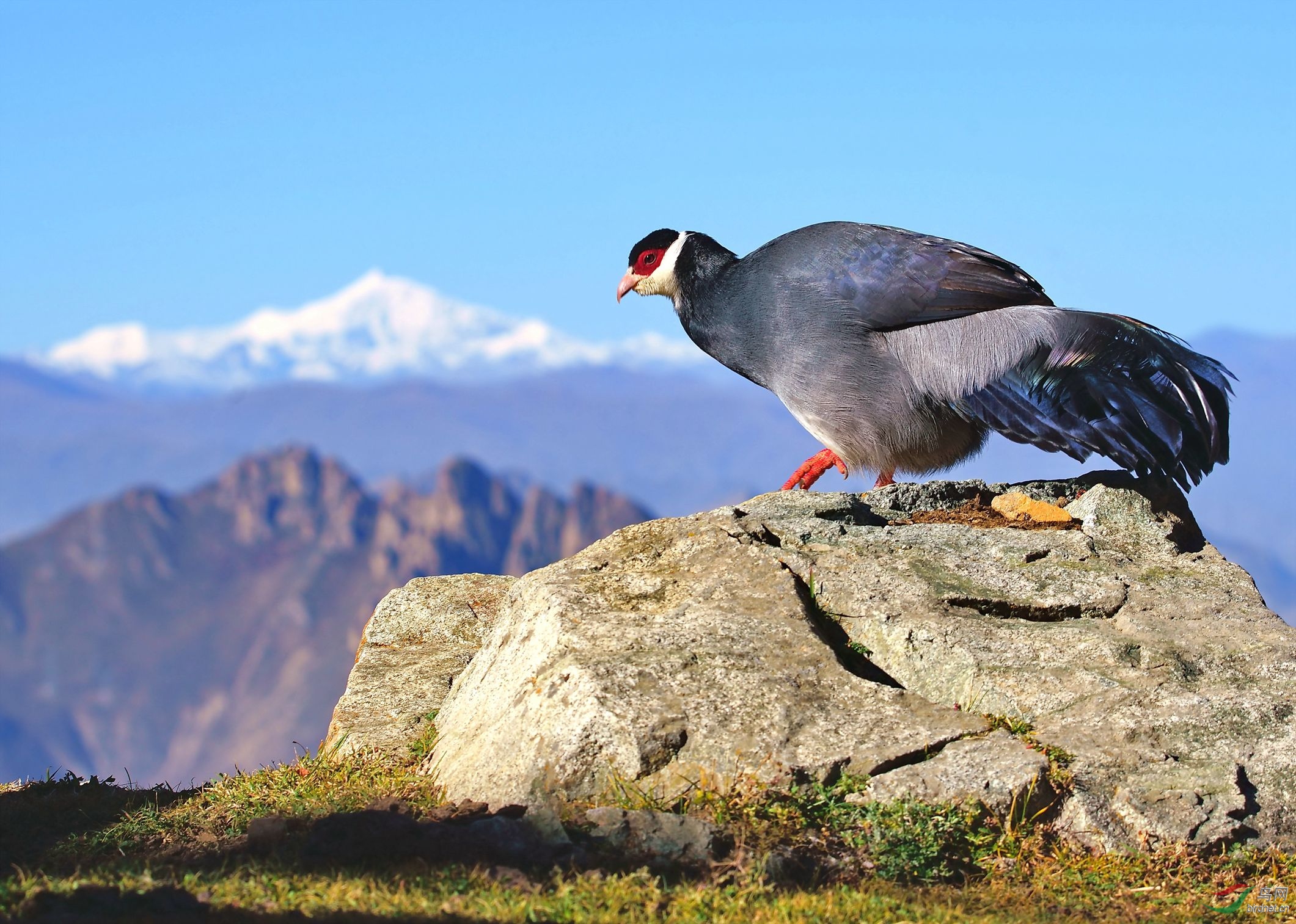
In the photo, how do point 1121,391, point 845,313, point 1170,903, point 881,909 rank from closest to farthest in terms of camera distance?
point 881,909 → point 1170,903 → point 1121,391 → point 845,313

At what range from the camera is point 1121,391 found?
10039 mm

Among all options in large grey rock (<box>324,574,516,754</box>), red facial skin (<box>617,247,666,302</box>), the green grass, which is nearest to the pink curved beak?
red facial skin (<box>617,247,666,302</box>)

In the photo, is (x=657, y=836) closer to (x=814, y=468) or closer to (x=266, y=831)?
(x=266, y=831)

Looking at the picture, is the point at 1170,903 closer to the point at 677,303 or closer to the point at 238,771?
the point at 238,771

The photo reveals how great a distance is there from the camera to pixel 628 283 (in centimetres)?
1308

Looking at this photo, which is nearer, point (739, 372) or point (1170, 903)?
point (1170, 903)

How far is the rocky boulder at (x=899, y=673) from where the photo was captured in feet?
24.3

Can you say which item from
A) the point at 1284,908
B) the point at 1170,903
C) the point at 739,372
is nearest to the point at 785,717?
the point at 1170,903

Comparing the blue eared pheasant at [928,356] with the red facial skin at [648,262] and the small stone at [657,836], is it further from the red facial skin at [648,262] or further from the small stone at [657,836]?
the small stone at [657,836]

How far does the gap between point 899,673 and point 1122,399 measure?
3053 mm

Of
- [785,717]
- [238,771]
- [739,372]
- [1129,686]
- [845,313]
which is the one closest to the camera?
[785,717]

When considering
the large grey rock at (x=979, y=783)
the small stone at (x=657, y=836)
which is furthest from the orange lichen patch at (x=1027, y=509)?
the small stone at (x=657, y=836)

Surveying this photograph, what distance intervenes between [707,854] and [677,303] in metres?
6.81

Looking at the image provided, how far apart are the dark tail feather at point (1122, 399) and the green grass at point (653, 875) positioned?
292 centimetres
